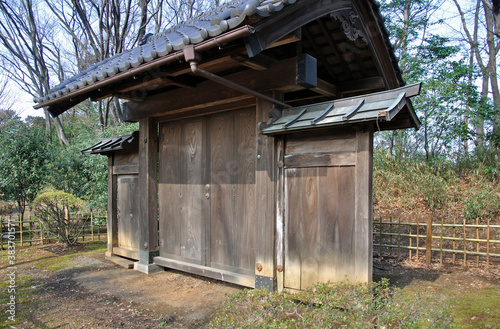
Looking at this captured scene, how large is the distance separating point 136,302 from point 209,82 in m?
3.15

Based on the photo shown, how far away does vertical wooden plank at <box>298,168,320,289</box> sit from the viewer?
3596mm

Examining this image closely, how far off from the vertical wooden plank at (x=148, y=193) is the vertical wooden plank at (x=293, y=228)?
9.18 feet

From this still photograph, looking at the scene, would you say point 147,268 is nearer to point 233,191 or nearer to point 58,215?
point 233,191

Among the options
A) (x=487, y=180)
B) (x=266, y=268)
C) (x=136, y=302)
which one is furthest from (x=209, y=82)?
(x=487, y=180)

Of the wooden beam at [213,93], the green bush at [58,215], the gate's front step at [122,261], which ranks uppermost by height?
the wooden beam at [213,93]

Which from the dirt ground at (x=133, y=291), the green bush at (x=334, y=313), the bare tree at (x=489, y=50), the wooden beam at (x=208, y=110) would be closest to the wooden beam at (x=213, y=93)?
the wooden beam at (x=208, y=110)

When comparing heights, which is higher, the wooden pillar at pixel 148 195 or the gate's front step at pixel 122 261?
the wooden pillar at pixel 148 195

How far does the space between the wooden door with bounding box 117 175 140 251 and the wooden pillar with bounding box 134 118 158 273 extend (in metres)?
0.45

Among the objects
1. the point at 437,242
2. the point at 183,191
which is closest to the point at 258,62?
the point at 183,191

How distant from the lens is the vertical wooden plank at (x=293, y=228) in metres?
3.74

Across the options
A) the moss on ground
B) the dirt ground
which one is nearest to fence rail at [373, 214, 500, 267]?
the dirt ground

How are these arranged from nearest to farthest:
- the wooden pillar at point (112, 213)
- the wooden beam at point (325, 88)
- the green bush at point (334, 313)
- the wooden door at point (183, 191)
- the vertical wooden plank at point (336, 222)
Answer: the green bush at point (334, 313) < the vertical wooden plank at point (336, 222) < the wooden beam at point (325, 88) < the wooden door at point (183, 191) < the wooden pillar at point (112, 213)

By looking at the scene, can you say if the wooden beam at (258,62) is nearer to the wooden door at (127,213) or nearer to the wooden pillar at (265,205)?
the wooden pillar at (265,205)

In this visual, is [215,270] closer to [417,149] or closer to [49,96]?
[49,96]
